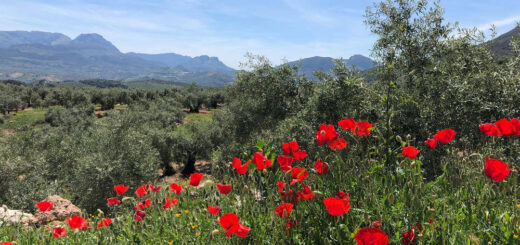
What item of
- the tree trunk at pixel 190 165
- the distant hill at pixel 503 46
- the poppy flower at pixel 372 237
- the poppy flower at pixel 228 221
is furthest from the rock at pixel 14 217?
the tree trunk at pixel 190 165

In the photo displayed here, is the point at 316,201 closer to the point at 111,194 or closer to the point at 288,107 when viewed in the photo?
the point at 288,107

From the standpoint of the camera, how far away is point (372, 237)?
68.1 inches

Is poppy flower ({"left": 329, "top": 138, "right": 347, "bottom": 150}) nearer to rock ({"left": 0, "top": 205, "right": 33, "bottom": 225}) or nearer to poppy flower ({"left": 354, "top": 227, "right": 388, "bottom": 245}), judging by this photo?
poppy flower ({"left": 354, "top": 227, "right": 388, "bottom": 245})

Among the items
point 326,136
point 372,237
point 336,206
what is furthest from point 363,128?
point 372,237

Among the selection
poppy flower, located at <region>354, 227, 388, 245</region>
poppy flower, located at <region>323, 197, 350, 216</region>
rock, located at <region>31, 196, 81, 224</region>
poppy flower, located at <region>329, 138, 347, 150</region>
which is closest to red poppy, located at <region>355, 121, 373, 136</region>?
poppy flower, located at <region>329, 138, 347, 150</region>

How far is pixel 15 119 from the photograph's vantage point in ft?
184

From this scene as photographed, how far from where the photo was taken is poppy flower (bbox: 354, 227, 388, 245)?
67.3 inches

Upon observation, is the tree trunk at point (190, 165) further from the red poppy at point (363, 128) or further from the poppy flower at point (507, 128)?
the poppy flower at point (507, 128)

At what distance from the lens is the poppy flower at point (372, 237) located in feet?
5.61

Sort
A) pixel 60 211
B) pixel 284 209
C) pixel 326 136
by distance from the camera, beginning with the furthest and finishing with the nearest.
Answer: pixel 60 211 < pixel 326 136 < pixel 284 209

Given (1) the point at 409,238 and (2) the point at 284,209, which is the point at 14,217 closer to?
(2) the point at 284,209

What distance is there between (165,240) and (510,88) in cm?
951

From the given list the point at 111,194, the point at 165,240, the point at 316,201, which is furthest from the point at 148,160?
the point at 316,201

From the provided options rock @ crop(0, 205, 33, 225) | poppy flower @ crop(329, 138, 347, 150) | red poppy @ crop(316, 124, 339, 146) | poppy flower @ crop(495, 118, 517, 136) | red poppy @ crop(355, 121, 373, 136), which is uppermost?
poppy flower @ crop(495, 118, 517, 136)
